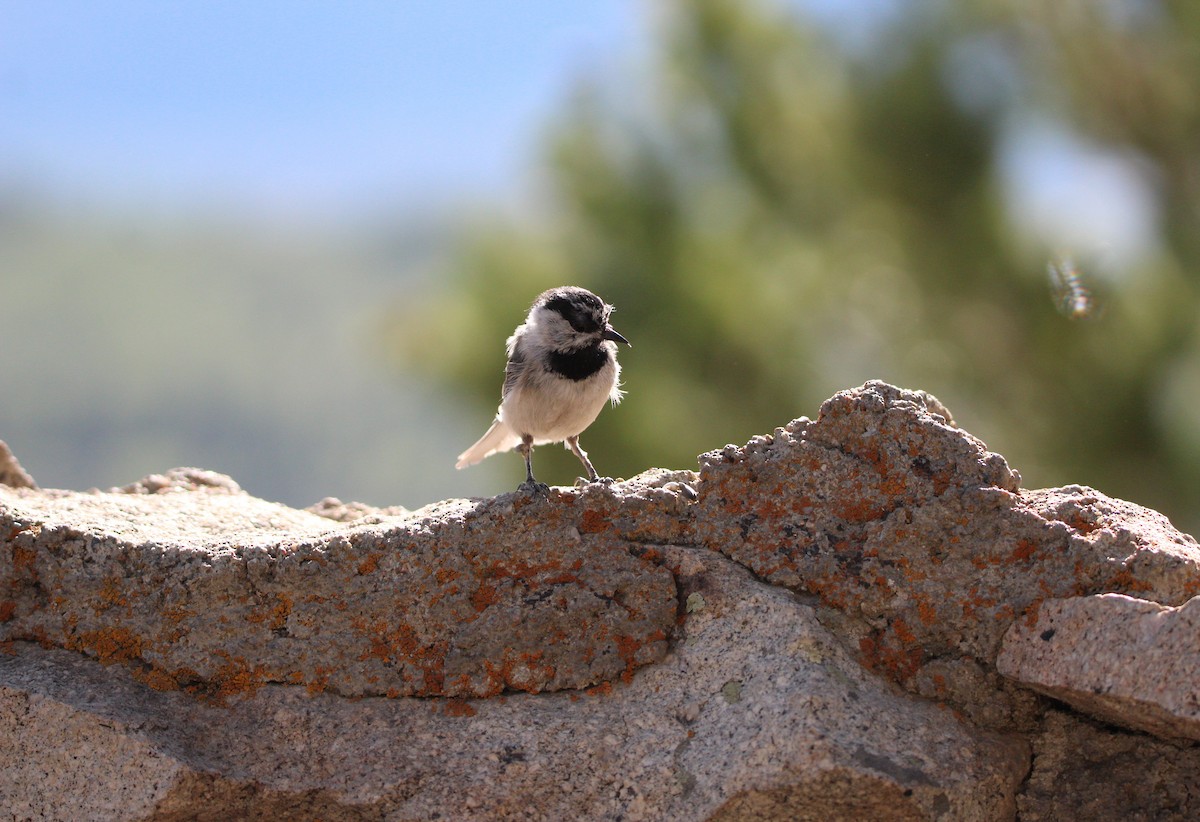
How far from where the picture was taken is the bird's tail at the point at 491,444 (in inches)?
236

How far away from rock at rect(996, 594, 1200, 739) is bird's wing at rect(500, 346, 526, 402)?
2.71 m

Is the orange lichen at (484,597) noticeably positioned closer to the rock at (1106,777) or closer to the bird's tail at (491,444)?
the rock at (1106,777)

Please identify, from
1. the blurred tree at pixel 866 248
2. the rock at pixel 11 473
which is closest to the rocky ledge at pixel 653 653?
the rock at pixel 11 473

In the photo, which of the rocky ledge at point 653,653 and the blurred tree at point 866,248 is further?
the blurred tree at point 866,248

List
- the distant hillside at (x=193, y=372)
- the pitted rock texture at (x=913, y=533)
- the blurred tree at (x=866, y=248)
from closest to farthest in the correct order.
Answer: the pitted rock texture at (x=913, y=533) < the blurred tree at (x=866, y=248) < the distant hillside at (x=193, y=372)

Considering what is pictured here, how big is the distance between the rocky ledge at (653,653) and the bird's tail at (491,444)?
2.08 metres

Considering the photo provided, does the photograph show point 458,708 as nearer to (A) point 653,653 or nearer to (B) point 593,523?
(A) point 653,653

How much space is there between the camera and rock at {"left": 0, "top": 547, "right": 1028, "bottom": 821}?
303 centimetres

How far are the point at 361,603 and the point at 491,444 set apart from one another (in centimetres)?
268

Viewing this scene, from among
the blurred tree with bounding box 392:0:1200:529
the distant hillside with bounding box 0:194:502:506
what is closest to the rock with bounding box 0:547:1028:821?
the blurred tree with bounding box 392:0:1200:529

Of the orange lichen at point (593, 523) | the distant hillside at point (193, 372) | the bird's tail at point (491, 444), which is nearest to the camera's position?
the orange lichen at point (593, 523)

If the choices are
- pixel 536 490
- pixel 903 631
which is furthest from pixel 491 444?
pixel 903 631

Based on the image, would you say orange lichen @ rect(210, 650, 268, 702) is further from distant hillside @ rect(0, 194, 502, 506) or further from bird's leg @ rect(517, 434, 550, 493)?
distant hillside @ rect(0, 194, 502, 506)

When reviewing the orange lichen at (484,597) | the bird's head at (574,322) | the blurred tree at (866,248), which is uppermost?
the blurred tree at (866,248)
